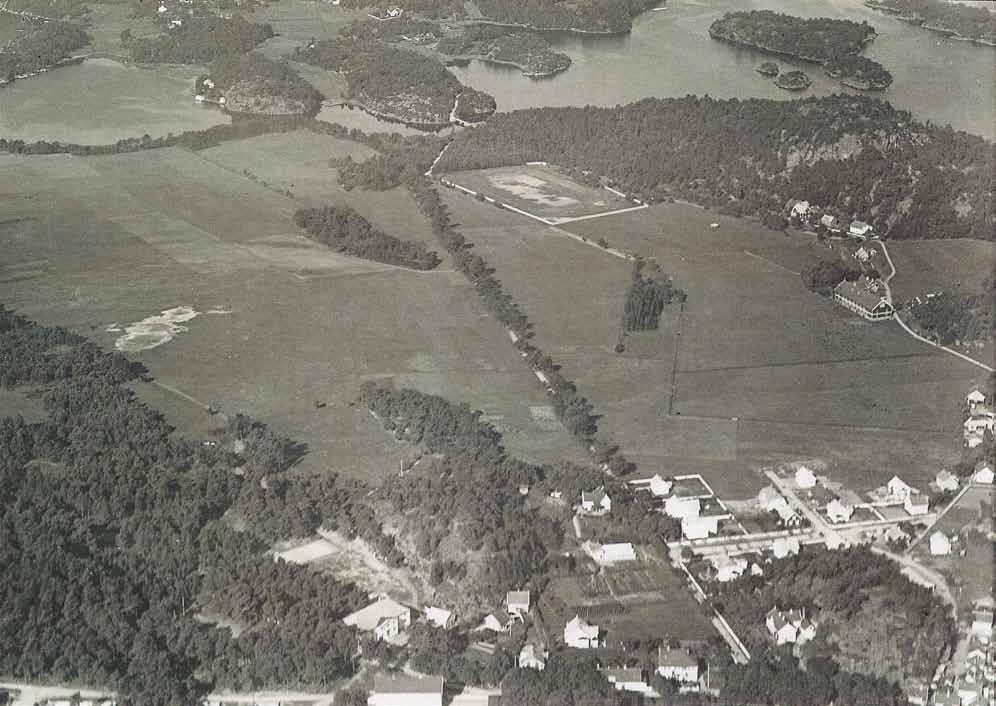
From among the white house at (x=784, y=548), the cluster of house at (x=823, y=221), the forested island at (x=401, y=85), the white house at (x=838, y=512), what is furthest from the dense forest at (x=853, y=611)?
the forested island at (x=401, y=85)

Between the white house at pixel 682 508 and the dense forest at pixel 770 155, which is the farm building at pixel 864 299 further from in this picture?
the white house at pixel 682 508

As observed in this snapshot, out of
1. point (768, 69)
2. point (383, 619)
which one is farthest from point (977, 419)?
point (768, 69)

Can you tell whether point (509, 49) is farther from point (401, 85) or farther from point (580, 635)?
point (580, 635)

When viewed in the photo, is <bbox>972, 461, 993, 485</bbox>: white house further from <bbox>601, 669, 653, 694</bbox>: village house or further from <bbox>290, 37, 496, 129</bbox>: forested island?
<bbox>290, 37, 496, 129</bbox>: forested island

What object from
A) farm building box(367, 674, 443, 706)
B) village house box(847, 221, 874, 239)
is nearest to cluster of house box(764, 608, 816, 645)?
farm building box(367, 674, 443, 706)

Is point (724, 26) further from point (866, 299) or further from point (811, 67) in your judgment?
point (866, 299)

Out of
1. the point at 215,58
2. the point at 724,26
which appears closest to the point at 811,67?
the point at 724,26

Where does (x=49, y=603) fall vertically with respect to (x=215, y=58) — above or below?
above
